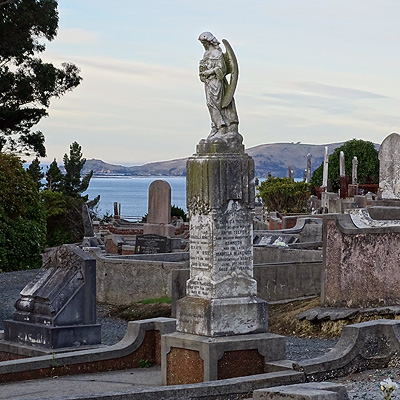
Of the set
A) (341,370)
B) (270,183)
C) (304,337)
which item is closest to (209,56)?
(341,370)

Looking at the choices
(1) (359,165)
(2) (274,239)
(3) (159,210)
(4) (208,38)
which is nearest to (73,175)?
(1) (359,165)

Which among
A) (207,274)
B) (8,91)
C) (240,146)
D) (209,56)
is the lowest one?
(207,274)

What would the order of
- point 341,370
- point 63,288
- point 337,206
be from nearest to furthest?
point 341,370
point 63,288
point 337,206

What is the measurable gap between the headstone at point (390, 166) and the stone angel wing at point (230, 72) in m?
14.7

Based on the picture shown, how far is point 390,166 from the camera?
1030 inches

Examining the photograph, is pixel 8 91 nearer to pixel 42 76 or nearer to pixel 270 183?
pixel 42 76

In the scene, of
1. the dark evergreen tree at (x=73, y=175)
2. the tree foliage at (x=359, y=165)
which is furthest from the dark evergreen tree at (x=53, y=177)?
the tree foliage at (x=359, y=165)

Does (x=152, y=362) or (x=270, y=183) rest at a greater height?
(x=270, y=183)

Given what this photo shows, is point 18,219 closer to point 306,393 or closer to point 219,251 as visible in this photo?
point 219,251

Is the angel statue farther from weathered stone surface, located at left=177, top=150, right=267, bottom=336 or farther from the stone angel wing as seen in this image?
weathered stone surface, located at left=177, top=150, right=267, bottom=336

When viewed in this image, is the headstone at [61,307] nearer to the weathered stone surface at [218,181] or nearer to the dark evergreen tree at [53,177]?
the weathered stone surface at [218,181]

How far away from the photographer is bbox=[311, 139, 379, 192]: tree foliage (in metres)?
63.9

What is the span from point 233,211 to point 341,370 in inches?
86.5

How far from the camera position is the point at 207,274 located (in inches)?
448
